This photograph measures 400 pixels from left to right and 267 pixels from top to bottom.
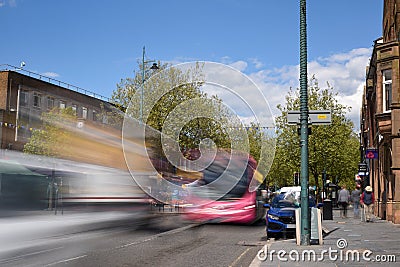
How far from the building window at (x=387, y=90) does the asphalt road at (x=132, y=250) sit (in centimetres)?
1115

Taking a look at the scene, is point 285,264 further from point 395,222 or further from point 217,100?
point 395,222

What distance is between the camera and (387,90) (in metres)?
26.6

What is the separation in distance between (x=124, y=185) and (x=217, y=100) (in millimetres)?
8174

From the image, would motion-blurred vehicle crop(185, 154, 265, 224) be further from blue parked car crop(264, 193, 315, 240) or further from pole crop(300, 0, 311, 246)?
pole crop(300, 0, 311, 246)

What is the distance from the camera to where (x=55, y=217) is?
10266 millimetres

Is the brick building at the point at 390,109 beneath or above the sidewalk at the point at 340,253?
above

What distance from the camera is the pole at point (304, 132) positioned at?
47.9 feet

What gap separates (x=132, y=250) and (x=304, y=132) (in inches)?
228

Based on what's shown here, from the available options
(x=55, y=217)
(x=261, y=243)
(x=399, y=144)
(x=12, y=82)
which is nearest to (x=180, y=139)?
(x=261, y=243)

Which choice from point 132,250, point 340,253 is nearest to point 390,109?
point 340,253

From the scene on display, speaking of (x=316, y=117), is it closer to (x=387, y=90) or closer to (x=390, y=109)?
(x=390, y=109)

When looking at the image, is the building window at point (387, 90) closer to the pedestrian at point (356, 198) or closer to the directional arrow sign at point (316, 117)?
the pedestrian at point (356, 198)

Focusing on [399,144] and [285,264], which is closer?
[285,264]

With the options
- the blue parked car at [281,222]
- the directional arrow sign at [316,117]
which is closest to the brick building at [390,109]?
the blue parked car at [281,222]
